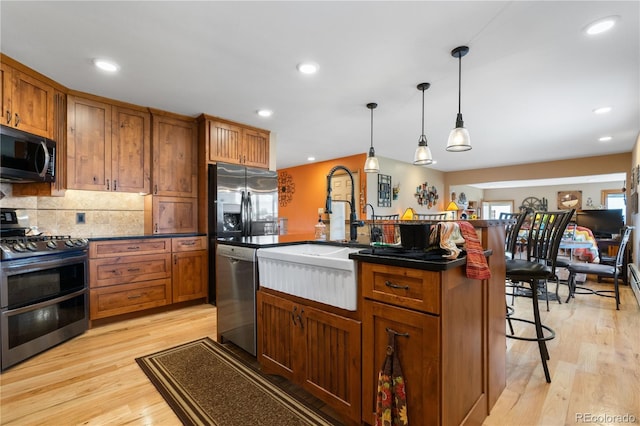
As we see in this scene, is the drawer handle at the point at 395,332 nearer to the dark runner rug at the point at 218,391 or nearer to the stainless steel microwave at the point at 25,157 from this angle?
the dark runner rug at the point at 218,391

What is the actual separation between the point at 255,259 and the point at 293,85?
179cm

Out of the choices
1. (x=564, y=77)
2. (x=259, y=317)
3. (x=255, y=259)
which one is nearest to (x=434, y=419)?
(x=259, y=317)

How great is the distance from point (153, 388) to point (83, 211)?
7.90ft

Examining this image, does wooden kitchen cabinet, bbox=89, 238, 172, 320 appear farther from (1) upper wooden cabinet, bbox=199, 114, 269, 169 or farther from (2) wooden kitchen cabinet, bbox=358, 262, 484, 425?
(2) wooden kitchen cabinet, bbox=358, 262, 484, 425

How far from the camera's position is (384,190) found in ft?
21.0

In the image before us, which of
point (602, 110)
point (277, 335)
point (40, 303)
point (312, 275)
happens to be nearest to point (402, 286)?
point (312, 275)

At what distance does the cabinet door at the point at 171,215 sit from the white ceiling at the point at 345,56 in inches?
44.0

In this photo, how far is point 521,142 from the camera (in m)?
5.02

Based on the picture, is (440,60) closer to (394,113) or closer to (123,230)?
(394,113)

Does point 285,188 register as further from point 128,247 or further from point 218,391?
point 218,391

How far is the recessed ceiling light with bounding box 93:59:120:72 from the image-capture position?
94.7 inches

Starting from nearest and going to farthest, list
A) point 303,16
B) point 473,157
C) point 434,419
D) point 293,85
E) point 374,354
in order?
point 434,419 < point 374,354 < point 303,16 < point 293,85 < point 473,157

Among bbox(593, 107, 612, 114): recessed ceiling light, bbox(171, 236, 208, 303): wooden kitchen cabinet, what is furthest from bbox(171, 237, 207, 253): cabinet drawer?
bbox(593, 107, 612, 114): recessed ceiling light

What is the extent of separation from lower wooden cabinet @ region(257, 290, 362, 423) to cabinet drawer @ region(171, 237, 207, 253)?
1.92 metres
